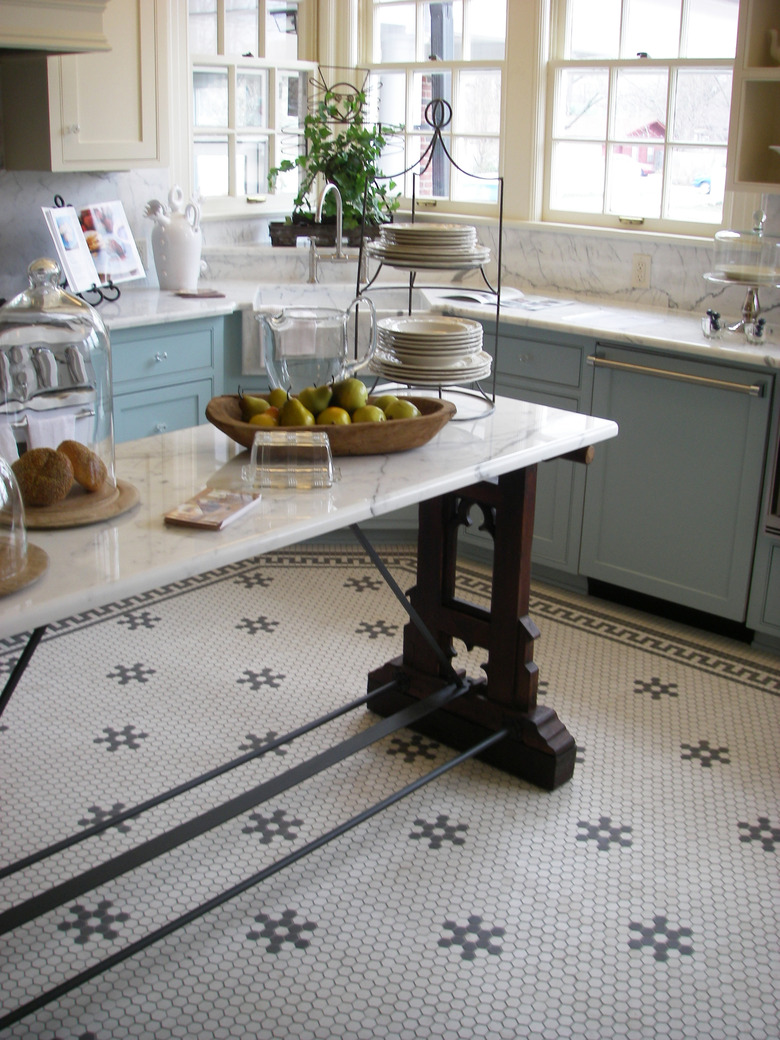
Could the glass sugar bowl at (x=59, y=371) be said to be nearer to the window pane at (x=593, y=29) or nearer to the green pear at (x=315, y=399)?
the green pear at (x=315, y=399)

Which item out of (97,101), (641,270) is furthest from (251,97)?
(641,270)

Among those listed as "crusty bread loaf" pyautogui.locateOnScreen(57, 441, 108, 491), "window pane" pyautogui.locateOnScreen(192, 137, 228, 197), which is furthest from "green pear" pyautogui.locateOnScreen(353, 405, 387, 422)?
"window pane" pyautogui.locateOnScreen(192, 137, 228, 197)

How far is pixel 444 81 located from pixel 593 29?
0.74 meters

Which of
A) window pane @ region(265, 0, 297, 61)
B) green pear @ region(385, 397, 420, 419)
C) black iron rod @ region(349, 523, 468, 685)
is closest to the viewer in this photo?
green pear @ region(385, 397, 420, 419)

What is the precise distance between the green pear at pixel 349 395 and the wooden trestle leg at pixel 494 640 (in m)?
0.55

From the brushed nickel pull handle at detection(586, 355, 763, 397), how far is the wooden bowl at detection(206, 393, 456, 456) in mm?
1380

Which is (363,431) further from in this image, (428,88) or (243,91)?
(428,88)

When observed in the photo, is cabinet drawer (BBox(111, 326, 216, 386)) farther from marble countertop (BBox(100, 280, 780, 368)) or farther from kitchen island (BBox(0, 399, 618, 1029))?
kitchen island (BBox(0, 399, 618, 1029))

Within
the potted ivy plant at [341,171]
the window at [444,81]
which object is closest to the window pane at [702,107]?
the window at [444,81]

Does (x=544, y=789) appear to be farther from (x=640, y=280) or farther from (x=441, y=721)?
(x=640, y=280)

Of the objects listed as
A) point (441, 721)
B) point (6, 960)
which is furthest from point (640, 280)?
point (6, 960)

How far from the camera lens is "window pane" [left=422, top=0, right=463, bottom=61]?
4.67 meters

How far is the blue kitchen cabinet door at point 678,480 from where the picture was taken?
3.40m

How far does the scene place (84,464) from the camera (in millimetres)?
1926
